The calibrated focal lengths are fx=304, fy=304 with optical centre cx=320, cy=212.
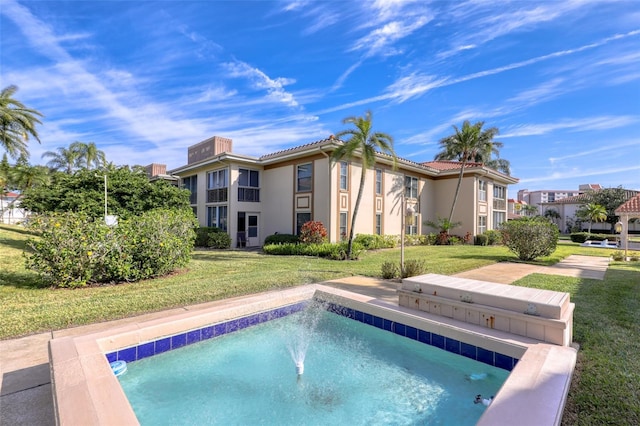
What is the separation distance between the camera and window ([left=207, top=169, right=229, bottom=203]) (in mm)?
20594

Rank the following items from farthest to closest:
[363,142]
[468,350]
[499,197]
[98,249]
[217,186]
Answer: [499,197]
[217,186]
[363,142]
[98,249]
[468,350]

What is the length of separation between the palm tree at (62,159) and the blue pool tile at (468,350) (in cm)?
4731

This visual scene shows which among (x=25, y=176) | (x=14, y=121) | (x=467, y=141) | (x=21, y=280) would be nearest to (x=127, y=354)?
(x=21, y=280)

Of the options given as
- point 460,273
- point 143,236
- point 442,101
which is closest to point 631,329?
point 460,273

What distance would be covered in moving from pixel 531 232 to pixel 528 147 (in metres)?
12.3

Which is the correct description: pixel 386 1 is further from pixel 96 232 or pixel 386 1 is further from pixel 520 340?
pixel 96 232

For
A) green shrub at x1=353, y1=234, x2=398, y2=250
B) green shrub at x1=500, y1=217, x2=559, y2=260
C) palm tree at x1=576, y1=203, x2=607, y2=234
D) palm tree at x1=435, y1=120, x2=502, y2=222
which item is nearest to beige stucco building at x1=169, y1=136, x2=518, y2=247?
green shrub at x1=353, y1=234, x2=398, y2=250

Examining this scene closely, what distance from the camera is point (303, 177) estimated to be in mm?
18781

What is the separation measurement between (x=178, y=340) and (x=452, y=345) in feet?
14.2

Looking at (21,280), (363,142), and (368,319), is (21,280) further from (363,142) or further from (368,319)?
(363,142)

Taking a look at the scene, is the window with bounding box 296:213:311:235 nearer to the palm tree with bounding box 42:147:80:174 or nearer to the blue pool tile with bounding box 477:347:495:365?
the blue pool tile with bounding box 477:347:495:365

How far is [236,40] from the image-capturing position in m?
11.4

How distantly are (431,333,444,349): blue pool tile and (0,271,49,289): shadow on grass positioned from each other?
905cm

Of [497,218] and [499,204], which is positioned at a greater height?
[499,204]
